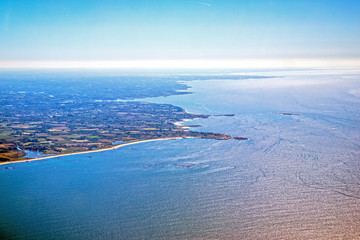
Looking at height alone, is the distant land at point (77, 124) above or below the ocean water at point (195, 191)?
above

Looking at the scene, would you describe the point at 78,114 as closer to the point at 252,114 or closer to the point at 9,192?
the point at 252,114

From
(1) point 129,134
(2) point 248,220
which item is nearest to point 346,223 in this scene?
(2) point 248,220

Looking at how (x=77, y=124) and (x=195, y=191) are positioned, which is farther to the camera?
(x=77, y=124)

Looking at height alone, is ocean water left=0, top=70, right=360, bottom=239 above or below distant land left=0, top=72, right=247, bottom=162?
below

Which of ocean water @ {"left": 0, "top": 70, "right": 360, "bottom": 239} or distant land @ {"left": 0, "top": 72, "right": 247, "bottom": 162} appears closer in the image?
ocean water @ {"left": 0, "top": 70, "right": 360, "bottom": 239}

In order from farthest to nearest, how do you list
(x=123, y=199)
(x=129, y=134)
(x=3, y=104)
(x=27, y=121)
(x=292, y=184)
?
1. (x=3, y=104)
2. (x=27, y=121)
3. (x=129, y=134)
4. (x=292, y=184)
5. (x=123, y=199)

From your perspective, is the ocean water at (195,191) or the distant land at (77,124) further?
the distant land at (77,124)

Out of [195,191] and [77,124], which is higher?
[77,124]

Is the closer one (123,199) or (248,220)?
(248,220)
